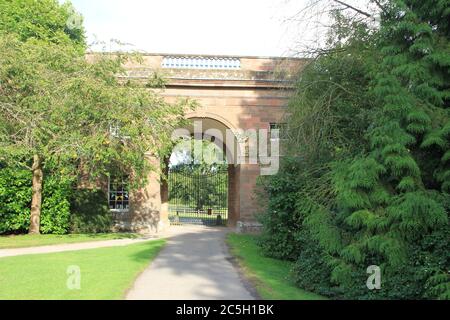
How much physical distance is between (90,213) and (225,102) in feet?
Result: 25.9

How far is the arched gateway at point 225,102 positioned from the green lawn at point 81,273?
7132 millimetres

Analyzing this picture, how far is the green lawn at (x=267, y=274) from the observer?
26.5 ft

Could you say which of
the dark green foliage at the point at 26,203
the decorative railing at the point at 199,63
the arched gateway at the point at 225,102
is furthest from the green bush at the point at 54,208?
the decorative railing at the point at 199,63

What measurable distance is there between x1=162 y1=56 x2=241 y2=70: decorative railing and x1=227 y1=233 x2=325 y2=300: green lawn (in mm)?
9281

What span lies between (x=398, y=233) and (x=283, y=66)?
6769 millimetres

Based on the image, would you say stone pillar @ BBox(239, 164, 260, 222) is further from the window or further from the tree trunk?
the tree trunk

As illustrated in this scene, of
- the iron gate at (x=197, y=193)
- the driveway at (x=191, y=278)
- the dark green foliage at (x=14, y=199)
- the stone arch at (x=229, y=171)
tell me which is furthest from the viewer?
the iron gate at (x=197, y=193)

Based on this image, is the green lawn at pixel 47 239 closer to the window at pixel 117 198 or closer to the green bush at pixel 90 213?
the green bush at pixel 90 213

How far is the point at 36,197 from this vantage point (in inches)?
712

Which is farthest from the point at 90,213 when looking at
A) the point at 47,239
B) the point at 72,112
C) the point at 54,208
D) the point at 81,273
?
the point at 81,273

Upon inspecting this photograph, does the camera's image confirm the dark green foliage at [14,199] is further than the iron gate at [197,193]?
No

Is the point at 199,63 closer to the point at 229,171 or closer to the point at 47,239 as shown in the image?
the point at 229,171
